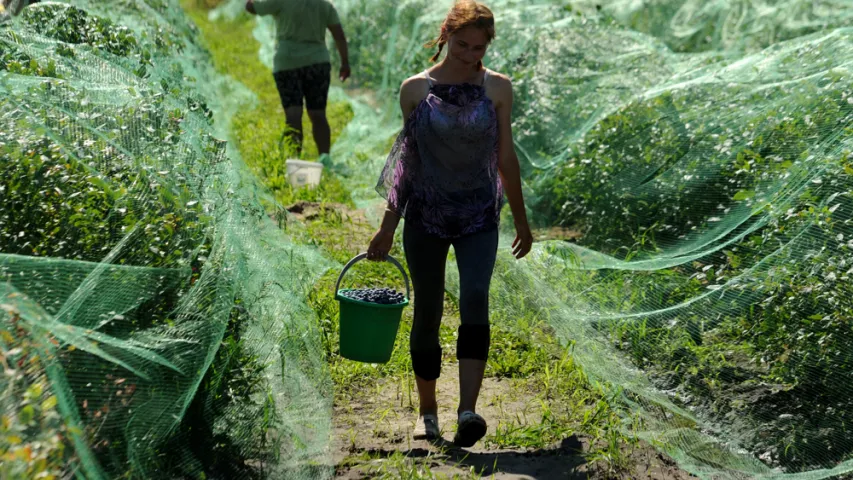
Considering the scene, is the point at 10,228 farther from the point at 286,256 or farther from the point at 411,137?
the point at 286,256

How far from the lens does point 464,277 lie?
386 centimetres

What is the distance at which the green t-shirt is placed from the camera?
8188mm

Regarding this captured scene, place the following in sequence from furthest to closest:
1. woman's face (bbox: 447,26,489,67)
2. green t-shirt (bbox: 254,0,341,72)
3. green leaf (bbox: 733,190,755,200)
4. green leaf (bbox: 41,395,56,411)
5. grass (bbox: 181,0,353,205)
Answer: green t-shirt (bbox: 254,0,341,72), grass (bbox: 181,0,353,205), green leaf (bbox: 733,190,755,200), woman's face (bbox: 447,26,489,67), green leaf (bbox: 41,395,56,411)

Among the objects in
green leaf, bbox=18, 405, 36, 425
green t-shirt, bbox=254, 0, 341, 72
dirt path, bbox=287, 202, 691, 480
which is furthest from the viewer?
green t-shirt, bbox=254, 0, 341, 72

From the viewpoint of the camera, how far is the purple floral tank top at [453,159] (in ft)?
12.4

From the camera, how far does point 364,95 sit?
38.5 feet

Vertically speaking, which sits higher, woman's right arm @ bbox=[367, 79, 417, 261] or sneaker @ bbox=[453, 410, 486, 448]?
woman's right arm @ bbox=[367, 79, 417, 261]

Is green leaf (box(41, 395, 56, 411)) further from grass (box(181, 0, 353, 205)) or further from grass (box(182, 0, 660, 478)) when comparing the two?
grass (box(181, 0, 353, 205))

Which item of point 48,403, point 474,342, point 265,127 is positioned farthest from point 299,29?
point 48,403

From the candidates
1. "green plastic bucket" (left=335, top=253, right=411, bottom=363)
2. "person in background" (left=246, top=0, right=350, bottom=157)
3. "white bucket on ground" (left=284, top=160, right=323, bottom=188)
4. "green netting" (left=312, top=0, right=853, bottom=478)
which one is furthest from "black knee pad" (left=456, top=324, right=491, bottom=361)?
"person in background" (left=246, top=0, right=350, bottom=157)

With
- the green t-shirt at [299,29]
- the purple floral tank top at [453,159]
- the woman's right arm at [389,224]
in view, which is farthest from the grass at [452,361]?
the green t-shirt at [299,29]

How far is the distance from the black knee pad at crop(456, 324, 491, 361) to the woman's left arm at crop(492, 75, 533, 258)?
0.32 metres

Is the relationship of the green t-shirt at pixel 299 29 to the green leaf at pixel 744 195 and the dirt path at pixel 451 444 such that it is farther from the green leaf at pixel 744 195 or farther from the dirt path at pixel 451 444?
the green leaf at pixel 744 195

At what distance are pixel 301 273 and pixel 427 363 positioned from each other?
137cm
